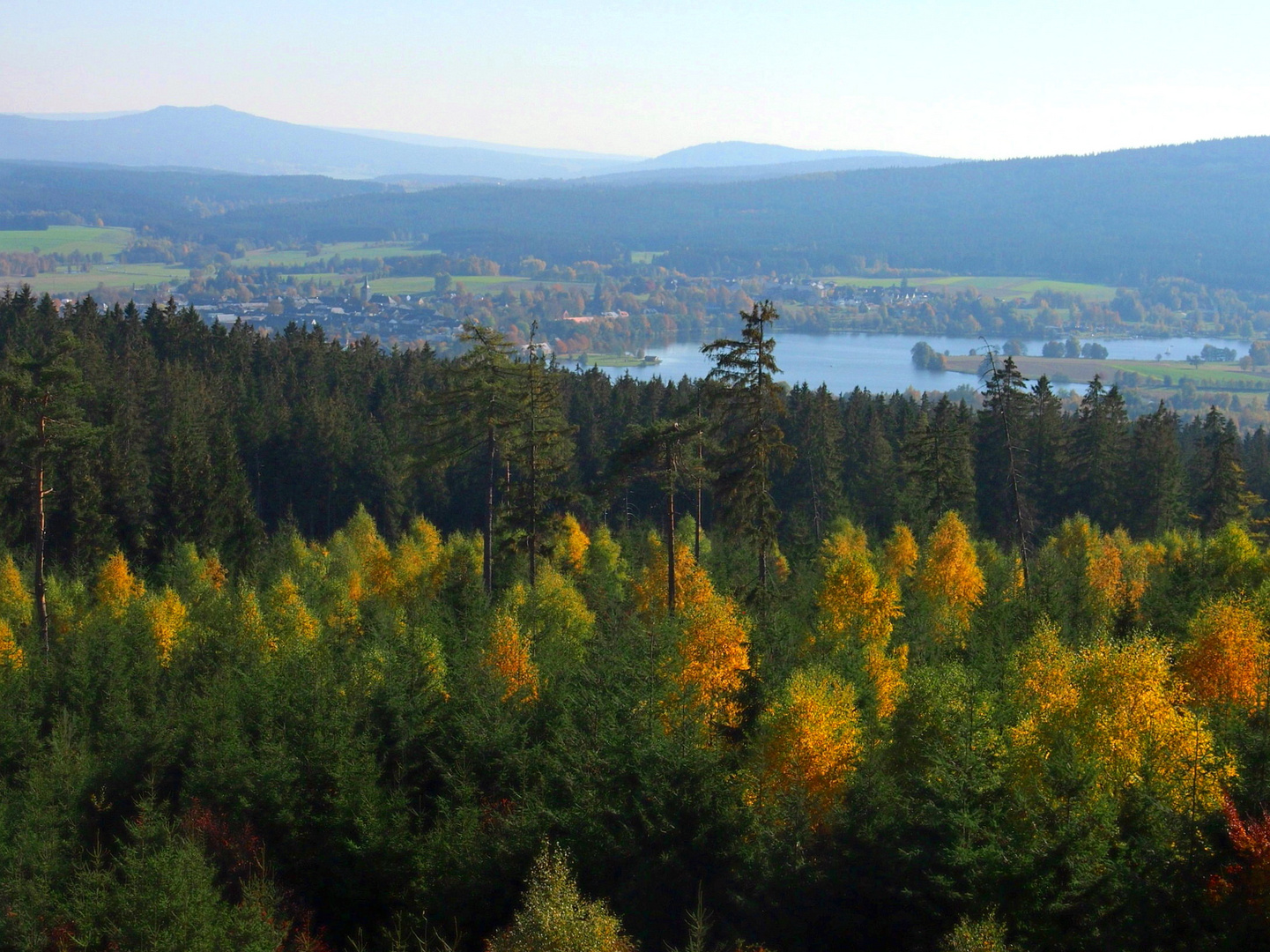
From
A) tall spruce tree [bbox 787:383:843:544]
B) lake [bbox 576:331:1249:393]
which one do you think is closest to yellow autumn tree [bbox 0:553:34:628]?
tall spruce tree [bbox 787:383:843:544]

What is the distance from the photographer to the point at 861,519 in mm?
54688

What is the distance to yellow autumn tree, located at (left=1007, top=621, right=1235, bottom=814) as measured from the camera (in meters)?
17.5

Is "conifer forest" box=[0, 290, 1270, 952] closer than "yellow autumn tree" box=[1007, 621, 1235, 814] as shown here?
Yes

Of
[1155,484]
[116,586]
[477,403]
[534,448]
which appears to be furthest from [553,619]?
[1155,484]

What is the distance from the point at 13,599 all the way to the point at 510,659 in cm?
2097

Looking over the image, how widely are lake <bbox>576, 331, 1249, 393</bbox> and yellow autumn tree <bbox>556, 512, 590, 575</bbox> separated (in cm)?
6460

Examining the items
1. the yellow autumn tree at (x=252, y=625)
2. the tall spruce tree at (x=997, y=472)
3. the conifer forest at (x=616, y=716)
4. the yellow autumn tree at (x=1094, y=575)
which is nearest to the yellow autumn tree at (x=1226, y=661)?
the conifer forest at (x=616, y=716)

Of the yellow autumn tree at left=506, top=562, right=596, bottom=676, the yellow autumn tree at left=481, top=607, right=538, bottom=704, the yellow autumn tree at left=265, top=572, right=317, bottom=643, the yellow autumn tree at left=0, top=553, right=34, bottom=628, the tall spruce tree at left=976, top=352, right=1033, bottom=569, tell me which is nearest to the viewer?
the yellow autumn tree at left=481, top=607, right=538, bottom=704

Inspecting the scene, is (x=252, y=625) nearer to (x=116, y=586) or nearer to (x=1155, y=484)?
(x=116, y=586)

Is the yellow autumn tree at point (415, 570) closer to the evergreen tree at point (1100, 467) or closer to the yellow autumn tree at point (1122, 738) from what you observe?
the yellow autumn tree at point (1122, 738)

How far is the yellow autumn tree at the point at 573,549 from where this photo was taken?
43.0 m

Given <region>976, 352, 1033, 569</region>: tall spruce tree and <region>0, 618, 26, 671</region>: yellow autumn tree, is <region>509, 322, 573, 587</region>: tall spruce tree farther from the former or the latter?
<region>976, 352, 1033, 569</region>: tall spruce tree

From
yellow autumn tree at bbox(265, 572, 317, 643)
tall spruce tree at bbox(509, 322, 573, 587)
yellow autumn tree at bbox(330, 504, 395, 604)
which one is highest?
tall spruce tree at bbox(509, 322, 573, 587)

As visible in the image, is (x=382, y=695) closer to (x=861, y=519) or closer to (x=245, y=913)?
(x=245, y=913)
